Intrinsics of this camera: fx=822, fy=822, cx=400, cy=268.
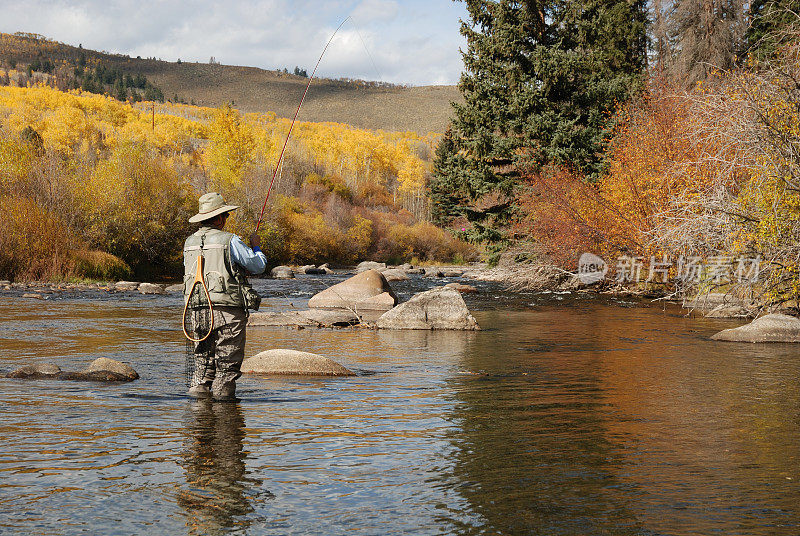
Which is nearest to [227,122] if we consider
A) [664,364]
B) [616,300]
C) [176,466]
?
[616,300]

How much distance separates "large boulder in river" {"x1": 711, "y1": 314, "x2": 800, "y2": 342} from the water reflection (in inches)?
387

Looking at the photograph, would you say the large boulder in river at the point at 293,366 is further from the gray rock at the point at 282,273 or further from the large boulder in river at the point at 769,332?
the gray rock at the point at 282,273

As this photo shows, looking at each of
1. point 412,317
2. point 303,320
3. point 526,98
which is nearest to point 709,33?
point 526,98

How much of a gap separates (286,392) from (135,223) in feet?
88.2

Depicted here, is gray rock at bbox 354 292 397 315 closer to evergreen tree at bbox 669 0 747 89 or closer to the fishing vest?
the fishing vest

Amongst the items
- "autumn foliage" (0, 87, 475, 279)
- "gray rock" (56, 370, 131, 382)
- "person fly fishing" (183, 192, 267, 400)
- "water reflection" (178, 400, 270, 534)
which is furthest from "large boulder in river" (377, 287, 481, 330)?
"autumn foliage" (0, 87, 475, 279)

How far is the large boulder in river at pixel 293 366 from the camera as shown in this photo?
10797 mm

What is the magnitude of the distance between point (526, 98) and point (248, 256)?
78.9ft

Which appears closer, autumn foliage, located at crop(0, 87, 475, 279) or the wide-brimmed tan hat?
the wide-brimmed tan hat

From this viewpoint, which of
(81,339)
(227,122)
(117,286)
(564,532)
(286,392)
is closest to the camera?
(564,532)

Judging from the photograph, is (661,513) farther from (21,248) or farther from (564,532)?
(21,248)

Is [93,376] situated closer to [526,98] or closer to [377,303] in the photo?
[377,303]

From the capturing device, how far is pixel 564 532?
484 cm

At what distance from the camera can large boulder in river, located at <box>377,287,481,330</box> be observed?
17062mm
